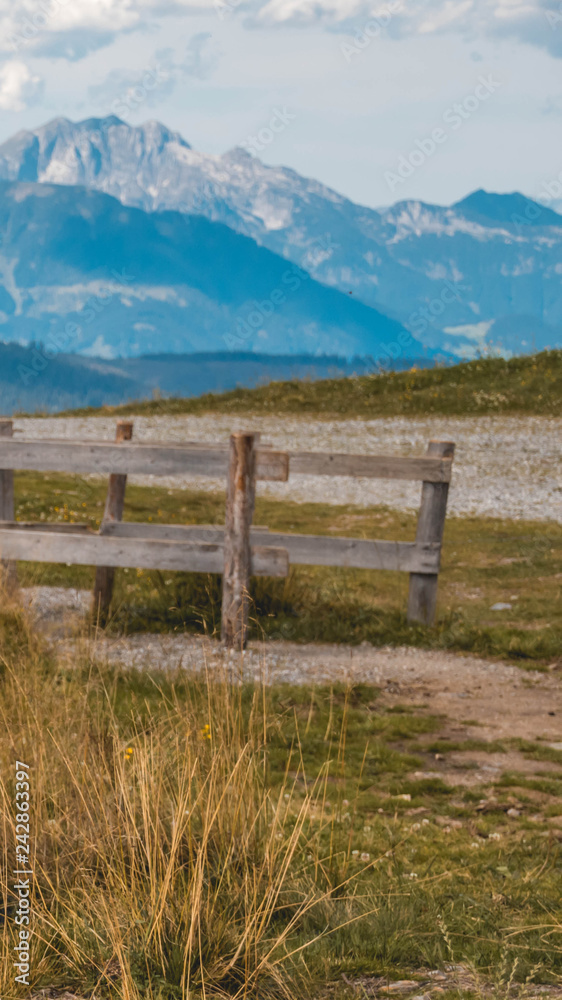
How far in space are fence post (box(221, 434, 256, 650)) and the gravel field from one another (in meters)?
7.64

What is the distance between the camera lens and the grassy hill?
3070 cm

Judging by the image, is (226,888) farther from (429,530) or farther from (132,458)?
(429,530)

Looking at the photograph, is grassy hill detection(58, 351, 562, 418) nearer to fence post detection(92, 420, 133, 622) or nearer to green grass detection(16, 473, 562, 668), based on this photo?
green grass detection(16, 473, 562, 668)

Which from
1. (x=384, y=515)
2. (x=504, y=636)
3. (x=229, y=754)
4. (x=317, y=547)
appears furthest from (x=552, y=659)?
(x=384, y=515)

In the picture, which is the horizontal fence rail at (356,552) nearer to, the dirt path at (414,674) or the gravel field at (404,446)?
the dirt path at (414,674)

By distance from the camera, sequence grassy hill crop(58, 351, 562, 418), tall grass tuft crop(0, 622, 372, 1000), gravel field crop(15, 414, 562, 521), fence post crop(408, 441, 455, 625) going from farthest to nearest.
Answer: grassy hill crop(58, 351, 562, 418) → gravel field crop(15, 414, 562, 521) → fence post crop(408, 441, 455, 625) → tall grass tuft crop(0, 622, 372, 1000)

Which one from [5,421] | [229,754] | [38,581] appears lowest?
[38,581]

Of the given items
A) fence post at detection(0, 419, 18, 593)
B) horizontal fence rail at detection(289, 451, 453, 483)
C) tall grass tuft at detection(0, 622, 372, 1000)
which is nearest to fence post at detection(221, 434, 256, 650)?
horizontal fence rail at detection(289, 451, 453, 483)

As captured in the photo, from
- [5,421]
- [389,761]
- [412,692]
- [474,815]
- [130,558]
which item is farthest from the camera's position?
[5,421]

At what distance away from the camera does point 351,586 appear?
41.0 ft

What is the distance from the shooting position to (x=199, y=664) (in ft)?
27.8

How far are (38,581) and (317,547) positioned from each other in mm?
4894

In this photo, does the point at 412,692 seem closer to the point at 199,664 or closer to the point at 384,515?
the point at 199,664

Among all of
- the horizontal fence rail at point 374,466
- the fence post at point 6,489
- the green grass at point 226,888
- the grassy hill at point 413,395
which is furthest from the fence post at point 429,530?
the grassy hill at point 413,395
